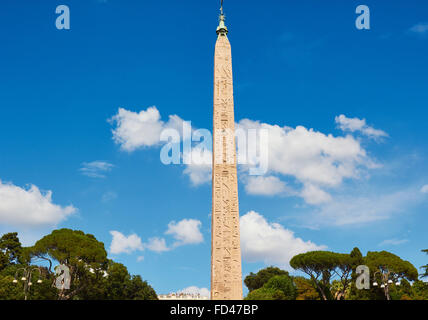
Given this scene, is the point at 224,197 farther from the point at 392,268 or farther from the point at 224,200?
the point at 392,268

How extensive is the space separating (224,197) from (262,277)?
58.8 metres

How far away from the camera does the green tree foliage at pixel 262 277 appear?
237 ft

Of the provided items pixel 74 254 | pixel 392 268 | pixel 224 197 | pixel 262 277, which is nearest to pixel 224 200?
pixel 224 197

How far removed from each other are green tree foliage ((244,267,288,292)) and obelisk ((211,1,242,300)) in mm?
57011

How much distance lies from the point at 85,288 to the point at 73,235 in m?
5.15

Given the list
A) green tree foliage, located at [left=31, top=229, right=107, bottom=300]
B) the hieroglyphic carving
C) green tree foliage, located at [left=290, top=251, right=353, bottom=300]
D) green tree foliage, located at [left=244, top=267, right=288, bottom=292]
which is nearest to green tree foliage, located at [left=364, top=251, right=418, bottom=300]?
green tree foliage, located at [left=290, top=251, right=353, bottom=300]

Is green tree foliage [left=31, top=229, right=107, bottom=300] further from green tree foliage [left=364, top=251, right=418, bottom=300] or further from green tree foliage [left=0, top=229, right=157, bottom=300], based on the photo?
green tree foliage [left=364, top=251, right=418, bottom=300]

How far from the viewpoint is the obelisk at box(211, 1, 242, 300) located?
17000 millimetres

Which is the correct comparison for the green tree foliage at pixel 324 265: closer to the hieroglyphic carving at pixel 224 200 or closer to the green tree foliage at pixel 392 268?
the green tree foliage at pixel 392 268

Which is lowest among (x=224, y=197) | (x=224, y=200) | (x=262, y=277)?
(x=262, y=277)

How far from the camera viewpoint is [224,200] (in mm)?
17828

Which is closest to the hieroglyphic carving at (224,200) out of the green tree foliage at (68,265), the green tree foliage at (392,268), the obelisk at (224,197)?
the obelisk at (224,197)

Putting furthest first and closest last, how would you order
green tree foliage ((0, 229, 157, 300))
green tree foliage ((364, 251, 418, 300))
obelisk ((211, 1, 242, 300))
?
green tree foliage ((364, 251, 418, 300)), green tree foliage ((0, 229, 157, 300)), obelisk ((211, 1, 242, 300))
